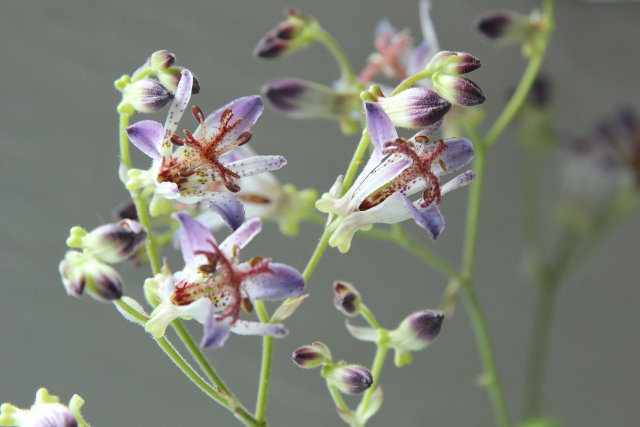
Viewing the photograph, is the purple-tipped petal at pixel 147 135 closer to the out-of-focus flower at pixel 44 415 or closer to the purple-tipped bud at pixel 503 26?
the out-of-focus flower at pixel 44 415

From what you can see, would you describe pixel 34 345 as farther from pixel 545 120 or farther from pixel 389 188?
pixel 545 120

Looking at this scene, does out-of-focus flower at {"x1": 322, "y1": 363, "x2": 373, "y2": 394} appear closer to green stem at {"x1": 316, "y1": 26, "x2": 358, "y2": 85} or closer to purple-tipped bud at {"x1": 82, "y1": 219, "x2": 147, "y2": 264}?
purple-tipped bud at {"x1": 82, "y1": 219, "x2": 147, "y2": 264}

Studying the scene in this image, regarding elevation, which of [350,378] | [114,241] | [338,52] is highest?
[338,52]

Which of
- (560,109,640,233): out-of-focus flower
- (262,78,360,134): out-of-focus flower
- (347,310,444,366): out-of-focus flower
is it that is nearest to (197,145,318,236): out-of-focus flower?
(262,78,360,134): out-of-focus flower

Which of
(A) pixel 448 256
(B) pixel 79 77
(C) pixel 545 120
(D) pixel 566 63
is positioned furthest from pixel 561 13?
(B) pixel 79 77

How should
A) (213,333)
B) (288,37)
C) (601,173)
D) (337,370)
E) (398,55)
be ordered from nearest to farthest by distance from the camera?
(213,333), (337,370), (288,37), (398,55), (601,173)

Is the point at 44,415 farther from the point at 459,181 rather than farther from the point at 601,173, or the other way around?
the point at 601,173

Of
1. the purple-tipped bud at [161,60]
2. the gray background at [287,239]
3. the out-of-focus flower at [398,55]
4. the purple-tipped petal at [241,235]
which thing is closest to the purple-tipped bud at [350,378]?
the purple-tipped petal at [241,235]

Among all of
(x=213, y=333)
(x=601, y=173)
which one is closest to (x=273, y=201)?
(x=213, y=333)
